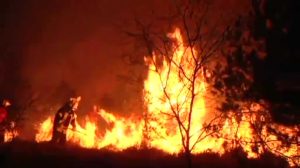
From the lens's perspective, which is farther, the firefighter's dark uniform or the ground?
the firefighter's dark uniform

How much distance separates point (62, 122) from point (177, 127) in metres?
5.08

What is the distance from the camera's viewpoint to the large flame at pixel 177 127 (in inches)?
601

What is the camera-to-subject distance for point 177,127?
65.5ft

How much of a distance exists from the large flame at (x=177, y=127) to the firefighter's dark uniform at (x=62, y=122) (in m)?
0.90

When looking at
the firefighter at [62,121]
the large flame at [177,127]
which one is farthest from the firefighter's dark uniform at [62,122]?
the large flame at [177,127]

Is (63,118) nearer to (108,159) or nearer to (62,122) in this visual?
(62,122)

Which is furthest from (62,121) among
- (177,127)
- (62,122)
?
(177,127)

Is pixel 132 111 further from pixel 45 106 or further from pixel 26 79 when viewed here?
pixel 26 79

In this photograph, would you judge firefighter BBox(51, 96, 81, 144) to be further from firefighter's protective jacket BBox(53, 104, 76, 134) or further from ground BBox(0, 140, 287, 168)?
ground BBox(0, 140, 287, 168)

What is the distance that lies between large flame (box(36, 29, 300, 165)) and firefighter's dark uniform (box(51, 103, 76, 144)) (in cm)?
90

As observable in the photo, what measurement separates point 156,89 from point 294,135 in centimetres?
790

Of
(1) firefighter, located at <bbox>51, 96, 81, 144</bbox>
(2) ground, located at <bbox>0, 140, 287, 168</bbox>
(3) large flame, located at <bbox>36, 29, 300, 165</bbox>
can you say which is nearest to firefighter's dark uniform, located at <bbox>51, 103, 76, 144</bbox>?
(1) firefighter, located at <bbox>51, 96, 81, 144</bbox>

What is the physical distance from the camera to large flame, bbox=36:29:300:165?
15.3 m

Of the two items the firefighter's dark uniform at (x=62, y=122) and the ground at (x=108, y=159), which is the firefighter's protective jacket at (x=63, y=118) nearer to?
the firefighter's dark uniform at (x=62, y=122)
